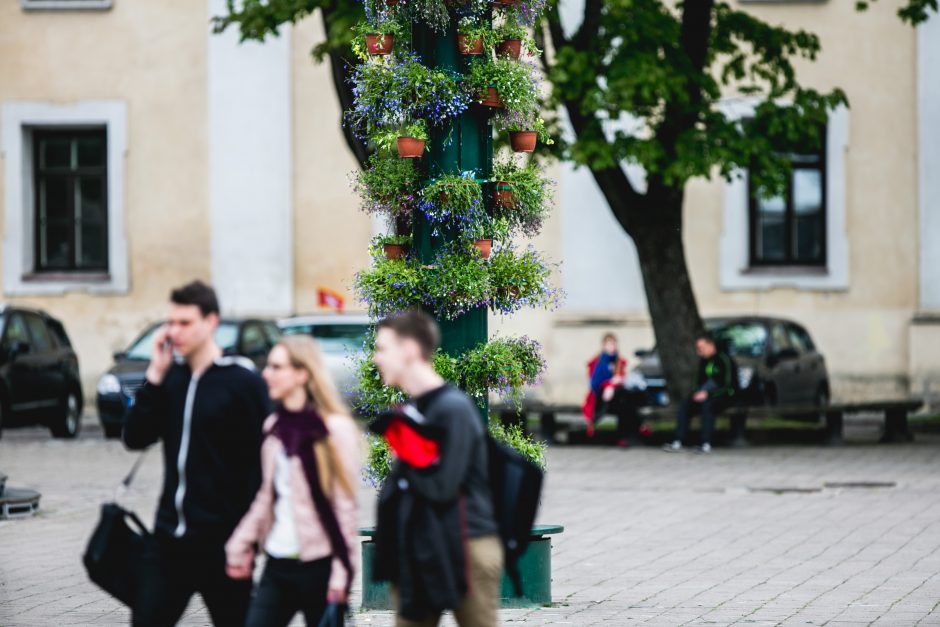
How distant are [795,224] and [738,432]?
7291 mm

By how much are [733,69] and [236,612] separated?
16.3 metres

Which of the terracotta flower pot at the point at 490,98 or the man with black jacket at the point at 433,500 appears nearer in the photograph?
the man with black jacket at the point at 433,500

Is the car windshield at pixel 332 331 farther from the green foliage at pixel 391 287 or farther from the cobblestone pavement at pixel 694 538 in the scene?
the green foliage at pixel 391 287

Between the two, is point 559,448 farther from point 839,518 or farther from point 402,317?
point 402,317

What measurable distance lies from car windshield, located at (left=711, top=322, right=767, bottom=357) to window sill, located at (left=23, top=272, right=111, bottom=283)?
1048cm

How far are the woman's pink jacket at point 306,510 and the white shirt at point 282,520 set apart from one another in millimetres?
18

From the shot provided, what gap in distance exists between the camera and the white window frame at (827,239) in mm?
26609

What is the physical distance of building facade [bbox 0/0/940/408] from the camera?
2652 centimetres

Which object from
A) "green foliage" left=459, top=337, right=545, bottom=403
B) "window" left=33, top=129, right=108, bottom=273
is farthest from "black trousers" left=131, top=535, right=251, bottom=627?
"window" left=33, top=129, right=108, bottom=273

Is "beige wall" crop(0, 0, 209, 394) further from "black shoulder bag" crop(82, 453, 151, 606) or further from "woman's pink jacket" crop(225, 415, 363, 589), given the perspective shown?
"woman's pink jacket" crop(225, 415, 363, 589)

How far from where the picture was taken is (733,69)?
21.3m

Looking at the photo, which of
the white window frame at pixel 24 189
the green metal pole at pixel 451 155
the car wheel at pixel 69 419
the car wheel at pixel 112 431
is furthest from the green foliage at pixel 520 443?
the white window frame at pixel 24 189

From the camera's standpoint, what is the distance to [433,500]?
5523 mm

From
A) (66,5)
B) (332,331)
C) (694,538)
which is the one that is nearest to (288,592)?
(694,538)
